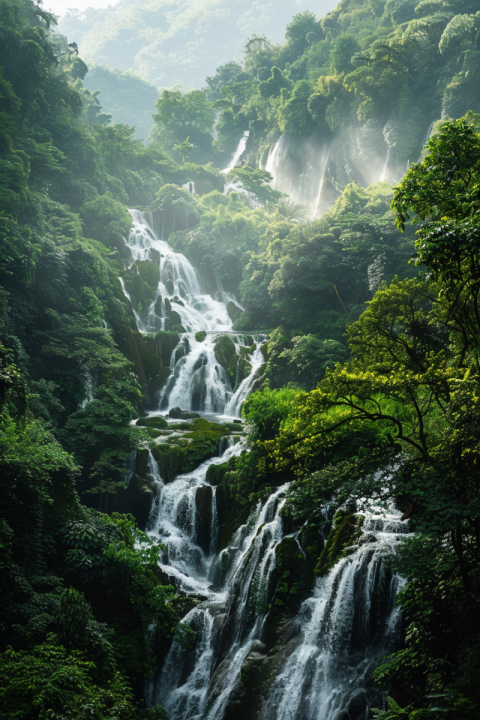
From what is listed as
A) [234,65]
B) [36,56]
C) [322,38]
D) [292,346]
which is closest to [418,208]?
[292,346]

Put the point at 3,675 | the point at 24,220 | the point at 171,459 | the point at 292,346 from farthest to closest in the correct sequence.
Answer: the point at 292,346
the point at 24,220
the point at 171,459
the point at 3,675

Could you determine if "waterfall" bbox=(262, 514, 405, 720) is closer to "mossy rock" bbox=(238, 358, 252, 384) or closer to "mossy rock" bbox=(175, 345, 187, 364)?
"mossy rock" bbox=(238, 358, 252, 384)

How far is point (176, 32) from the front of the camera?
115 metres

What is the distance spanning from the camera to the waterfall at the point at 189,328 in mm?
23969

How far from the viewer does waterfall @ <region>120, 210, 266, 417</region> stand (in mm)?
23969

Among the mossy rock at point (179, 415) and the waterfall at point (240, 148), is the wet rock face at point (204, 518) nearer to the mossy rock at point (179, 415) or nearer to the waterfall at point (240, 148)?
the mossy rock at point (179, 415)

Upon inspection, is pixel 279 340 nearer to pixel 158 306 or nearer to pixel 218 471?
pixel 218 471

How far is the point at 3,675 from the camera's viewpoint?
6.10 meters

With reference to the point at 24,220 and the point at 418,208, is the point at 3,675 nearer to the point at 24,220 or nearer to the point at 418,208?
the point at 418,208

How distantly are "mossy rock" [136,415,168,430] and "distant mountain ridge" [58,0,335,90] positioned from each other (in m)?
106

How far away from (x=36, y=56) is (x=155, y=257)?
46.6 ft

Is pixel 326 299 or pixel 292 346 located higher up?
pixel 326 299

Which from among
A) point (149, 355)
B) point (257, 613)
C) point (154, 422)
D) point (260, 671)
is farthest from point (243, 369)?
point (260, 671)

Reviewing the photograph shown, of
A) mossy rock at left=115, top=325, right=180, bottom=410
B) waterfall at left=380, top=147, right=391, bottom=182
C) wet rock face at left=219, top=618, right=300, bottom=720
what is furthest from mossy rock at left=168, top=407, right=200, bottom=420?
waterfall at left=380, top=147, right=391, bottom=182
